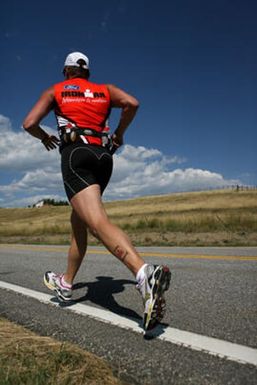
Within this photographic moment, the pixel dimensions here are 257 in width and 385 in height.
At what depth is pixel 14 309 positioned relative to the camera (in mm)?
3615

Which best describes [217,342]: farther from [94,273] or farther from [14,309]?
[94,273]

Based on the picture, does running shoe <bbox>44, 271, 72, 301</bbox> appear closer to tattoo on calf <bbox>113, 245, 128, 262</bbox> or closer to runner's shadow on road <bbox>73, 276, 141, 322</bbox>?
runner's shadow on road <bbox>73, 276, 141, 322</bbox>

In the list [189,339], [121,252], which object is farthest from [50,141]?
[189,339]

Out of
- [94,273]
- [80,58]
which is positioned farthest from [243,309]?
[94,273]

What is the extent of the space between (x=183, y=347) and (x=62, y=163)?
1680 millimetres

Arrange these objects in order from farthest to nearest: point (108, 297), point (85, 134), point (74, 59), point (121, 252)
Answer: point (108, 297), point (74, 59), point (85, 134), point (121, 252)

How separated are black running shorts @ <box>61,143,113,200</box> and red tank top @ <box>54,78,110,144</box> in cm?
A: 12

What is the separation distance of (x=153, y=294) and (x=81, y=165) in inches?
45.8

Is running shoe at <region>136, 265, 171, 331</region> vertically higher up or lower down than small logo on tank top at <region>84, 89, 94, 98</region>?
lower down

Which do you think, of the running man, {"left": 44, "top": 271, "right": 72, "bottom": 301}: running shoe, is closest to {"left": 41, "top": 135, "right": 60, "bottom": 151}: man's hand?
the running man

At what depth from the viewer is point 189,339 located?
8.05ft

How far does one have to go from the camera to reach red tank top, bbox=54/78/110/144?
127 inches

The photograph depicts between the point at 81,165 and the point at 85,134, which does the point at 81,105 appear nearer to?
the point at 85,134

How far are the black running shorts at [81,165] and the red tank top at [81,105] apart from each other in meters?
0.12
